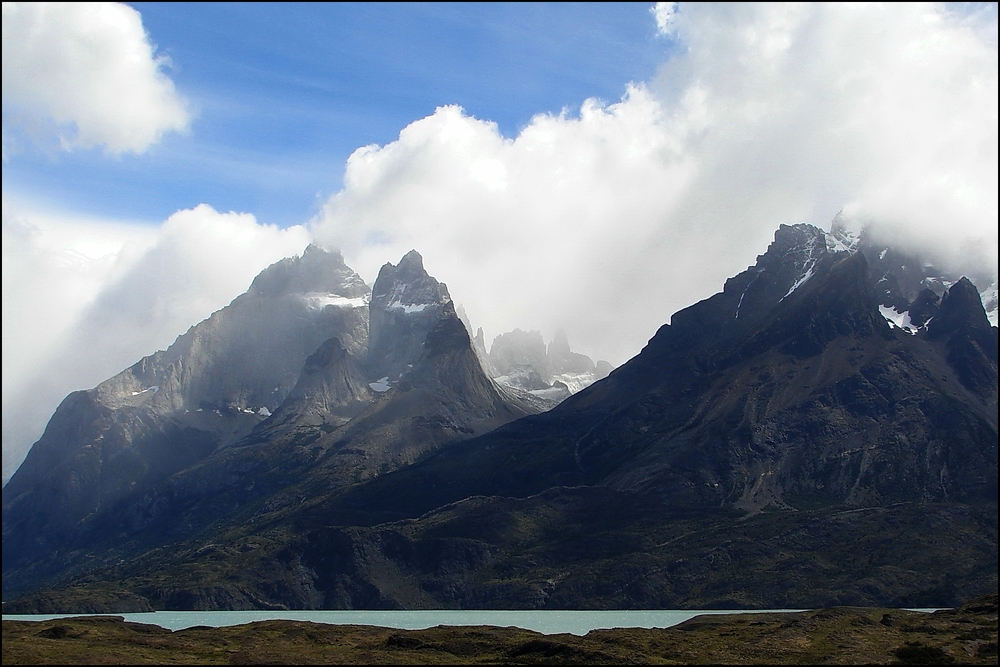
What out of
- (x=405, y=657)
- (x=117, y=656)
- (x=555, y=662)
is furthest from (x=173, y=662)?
(x=555, y=662)

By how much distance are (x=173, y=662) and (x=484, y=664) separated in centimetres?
5127

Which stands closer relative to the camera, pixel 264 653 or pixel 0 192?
pixel 0 192

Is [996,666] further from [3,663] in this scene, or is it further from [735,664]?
[3,663]

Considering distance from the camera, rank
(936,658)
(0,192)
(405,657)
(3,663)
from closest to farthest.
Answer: (0,192)
(3,663)
(936,658)
(405,657)

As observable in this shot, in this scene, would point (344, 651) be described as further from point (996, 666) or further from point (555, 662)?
point (996, 666)

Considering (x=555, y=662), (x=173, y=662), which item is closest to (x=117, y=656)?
(x=173, y=662)

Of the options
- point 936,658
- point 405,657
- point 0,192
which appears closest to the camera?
point 0,192

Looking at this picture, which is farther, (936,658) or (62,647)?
(62,647)

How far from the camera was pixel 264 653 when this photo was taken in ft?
618

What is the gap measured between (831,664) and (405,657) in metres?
72.0

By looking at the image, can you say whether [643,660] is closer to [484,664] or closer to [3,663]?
[484,664]

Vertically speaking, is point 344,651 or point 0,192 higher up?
point 0,192

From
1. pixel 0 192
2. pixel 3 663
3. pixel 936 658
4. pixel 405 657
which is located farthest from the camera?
pixel 405 657

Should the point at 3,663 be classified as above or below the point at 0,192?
below
